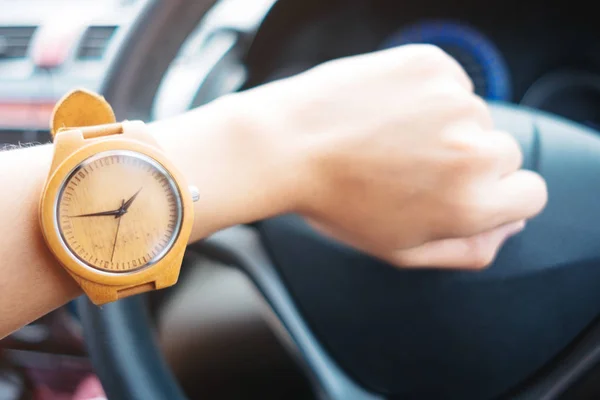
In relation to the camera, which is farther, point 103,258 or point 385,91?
point 385,91

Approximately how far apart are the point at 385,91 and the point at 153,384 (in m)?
0.44

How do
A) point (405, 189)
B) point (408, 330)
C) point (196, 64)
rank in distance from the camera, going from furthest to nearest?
1. point (196, 64)
2. point (408, 330)
3. point (405, 189)

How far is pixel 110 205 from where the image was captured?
1.85ft

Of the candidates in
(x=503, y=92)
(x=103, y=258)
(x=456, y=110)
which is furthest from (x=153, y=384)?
(x=503, y=92)

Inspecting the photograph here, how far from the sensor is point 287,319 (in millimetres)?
894

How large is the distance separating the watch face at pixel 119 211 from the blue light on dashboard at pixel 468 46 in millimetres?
1059

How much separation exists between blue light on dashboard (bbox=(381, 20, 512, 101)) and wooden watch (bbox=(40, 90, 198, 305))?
3.46ft

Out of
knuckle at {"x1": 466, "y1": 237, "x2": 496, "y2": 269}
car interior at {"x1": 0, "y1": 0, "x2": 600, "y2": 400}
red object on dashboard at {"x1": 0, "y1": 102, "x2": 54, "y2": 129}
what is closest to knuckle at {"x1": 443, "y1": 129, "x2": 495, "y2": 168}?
knuckle at {"x1": 466, "y1": 237, "x2": 496, "y2": 269}

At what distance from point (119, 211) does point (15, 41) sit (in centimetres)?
101

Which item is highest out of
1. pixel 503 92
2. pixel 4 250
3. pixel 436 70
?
pixel 436 70

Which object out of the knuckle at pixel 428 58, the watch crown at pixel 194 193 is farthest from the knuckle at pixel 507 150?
the watch crown at pixel 194 193

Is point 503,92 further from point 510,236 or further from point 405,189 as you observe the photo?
point 405,189

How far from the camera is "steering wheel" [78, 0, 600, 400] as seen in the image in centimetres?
77

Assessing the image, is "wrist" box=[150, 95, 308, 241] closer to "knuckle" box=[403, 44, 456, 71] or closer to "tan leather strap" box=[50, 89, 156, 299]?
"tan leather strap" box=[50, 89, 156, 299]
